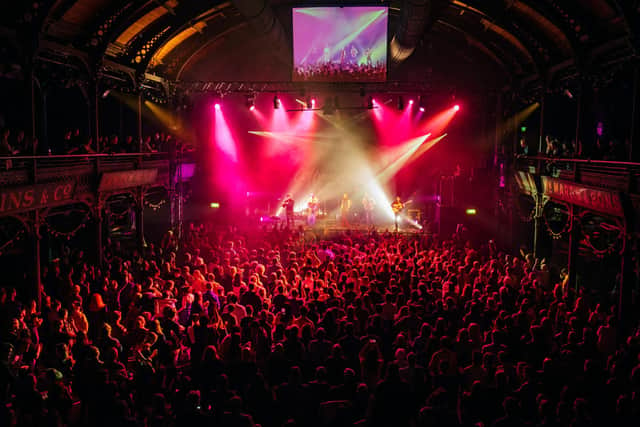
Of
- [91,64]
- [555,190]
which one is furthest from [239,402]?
[91,64]

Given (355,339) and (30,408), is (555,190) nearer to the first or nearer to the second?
(355,339)

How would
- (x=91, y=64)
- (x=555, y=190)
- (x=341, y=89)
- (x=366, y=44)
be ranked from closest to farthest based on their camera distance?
1. (x=555, y=190)
2. (x=91, y=64)
3. (x=366, y=44)
4. (x=341, y=89)

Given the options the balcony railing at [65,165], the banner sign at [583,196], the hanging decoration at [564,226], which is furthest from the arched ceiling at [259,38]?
the hanging decoration at [564,226]

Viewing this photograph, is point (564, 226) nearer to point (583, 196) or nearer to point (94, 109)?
point (583, 196)

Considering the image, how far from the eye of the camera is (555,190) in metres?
15.4

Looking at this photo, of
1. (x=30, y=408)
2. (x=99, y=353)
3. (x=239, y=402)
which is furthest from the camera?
(x=99, y=353)

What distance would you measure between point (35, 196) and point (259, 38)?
16.2 m

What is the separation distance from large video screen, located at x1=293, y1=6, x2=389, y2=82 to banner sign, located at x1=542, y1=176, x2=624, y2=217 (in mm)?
7999

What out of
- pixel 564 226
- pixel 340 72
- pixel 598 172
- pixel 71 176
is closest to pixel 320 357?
pixel 598 172

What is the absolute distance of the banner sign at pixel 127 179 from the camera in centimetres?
1580

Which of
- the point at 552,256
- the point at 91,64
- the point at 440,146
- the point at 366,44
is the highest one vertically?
the point at 366,44

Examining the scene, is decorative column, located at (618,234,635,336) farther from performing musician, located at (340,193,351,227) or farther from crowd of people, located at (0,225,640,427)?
performing musician, located at (340,193,351,227)

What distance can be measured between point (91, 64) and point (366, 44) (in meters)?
9.73

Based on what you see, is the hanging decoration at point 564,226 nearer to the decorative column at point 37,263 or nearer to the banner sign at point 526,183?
the banner sign at point 526,183
